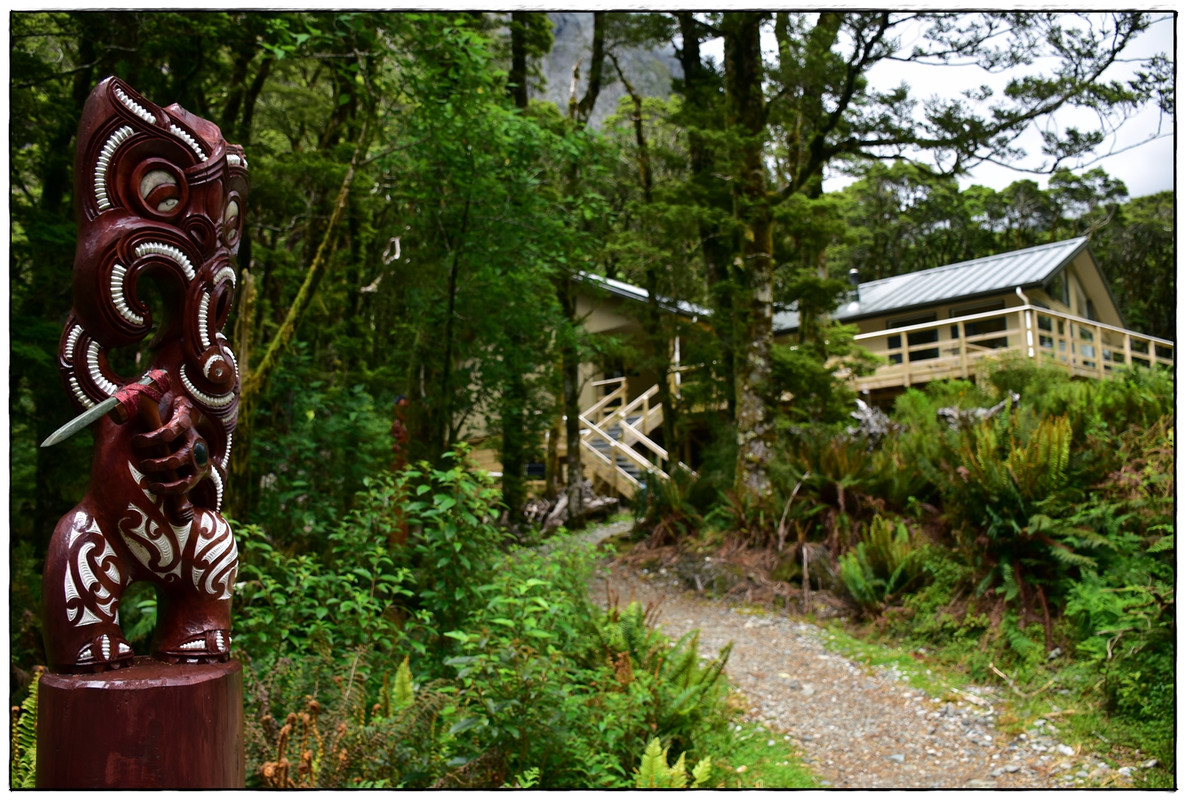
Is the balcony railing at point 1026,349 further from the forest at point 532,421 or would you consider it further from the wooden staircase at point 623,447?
the wooden staircase at point 623,447

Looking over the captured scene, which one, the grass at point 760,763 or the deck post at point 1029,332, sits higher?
the deck post at point 1029,332

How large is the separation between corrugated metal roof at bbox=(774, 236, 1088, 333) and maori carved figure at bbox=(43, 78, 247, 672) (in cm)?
1560

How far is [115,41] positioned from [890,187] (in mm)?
27428

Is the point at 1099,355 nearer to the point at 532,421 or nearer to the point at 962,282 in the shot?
the point at 962,282

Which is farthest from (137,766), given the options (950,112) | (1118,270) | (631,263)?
(1118,270)

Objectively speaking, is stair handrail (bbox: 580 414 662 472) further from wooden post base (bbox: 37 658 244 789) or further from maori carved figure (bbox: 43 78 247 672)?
wooden post base (bbox: 37 658 244 789)

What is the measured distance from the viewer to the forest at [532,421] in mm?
4355

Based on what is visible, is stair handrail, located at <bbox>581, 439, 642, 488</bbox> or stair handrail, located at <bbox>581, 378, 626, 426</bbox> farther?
stair handrail, located at <bbox>581, 378, 626, 426</bbox>

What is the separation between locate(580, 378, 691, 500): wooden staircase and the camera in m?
15.4

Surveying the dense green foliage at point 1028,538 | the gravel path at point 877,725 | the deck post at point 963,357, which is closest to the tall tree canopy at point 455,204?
the dense green foliage at point 1028,538

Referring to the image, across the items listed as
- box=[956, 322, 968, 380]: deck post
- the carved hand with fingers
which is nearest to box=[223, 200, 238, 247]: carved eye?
the carved hand with fingers

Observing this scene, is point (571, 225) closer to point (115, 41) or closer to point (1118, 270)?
point (115, 41)

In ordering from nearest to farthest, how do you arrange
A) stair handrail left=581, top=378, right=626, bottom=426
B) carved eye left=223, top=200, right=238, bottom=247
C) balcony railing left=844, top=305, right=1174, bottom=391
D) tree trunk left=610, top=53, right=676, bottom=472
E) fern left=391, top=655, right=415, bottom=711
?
carved eye left=223, top=200, right=238, bottom=247 < fern left=391, top=655, right=415, bottom=711 < tree trunk left=610, top=53, right=676, bottom=472 < balcony railing left=844, top=305, right=1174, bottom=391 < stair handrail left=581, top=378, right=626, bottom=426

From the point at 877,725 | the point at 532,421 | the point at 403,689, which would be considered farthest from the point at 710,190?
the point at 403,689
